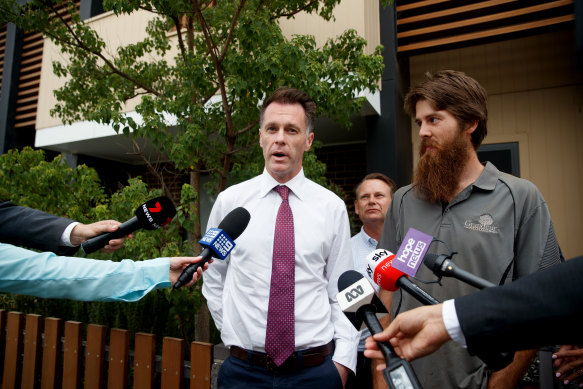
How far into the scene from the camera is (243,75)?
9.52ft

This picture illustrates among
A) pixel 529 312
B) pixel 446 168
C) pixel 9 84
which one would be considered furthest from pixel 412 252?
pixel 9 84

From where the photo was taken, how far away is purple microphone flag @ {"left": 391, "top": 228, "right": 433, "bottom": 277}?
119cm

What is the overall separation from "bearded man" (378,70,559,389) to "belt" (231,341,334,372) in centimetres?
44

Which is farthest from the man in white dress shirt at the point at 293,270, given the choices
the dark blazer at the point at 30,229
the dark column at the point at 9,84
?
the dark column at the point at 9,84

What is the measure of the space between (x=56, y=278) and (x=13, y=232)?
46 centimetres

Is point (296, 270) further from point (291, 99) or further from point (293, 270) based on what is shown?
point (291, 99)

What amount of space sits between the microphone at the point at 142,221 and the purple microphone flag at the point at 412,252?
102 cm

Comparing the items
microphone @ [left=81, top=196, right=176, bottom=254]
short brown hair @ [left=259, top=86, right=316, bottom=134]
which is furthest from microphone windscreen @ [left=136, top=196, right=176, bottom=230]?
short brown hair @ [left=259, top=86, right=316, bottom=134]

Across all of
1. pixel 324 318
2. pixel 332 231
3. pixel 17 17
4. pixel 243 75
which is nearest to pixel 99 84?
pixel 17 17

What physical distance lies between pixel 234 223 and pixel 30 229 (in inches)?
41.5

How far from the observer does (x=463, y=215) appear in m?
1.70

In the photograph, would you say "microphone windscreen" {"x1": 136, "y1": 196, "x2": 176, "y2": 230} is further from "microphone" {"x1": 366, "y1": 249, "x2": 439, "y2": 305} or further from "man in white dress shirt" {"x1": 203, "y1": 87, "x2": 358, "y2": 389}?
"microphone" {"x1": 366, "y1": 249, "x2": 439, "y2": 305}

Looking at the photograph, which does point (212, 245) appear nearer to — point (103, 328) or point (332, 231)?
point (332, 231)

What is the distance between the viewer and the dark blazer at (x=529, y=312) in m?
0.91
